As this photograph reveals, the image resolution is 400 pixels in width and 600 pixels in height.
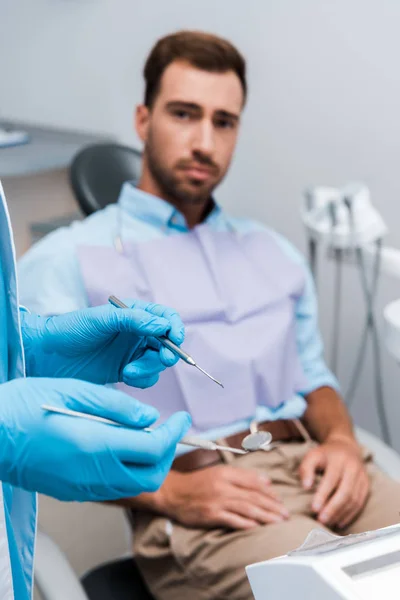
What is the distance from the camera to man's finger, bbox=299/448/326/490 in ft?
3.43

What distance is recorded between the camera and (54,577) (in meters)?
Answer: 0.88

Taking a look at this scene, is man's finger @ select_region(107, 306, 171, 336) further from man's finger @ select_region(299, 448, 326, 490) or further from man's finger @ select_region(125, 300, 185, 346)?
man's finger @ select_region(299, 448, 326, 490)

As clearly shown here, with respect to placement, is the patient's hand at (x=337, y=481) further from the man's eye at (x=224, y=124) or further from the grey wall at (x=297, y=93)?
the man's eye at (x=224, y=124)

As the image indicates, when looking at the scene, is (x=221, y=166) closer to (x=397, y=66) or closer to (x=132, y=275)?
(x=132, y=275)

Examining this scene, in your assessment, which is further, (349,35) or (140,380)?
(349,35)

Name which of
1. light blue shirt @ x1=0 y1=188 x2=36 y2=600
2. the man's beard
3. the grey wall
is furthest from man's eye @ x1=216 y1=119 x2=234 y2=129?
light blue shirt @ x1=0 y1=188 x2=36 y2=600

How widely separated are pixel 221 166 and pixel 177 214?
123mm

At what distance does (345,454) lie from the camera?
1106 mm

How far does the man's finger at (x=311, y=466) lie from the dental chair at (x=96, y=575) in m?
0.14

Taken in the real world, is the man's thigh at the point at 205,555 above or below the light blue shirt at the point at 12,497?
below

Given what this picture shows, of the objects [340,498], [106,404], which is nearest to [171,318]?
[106,404]

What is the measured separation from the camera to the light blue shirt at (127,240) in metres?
1.11

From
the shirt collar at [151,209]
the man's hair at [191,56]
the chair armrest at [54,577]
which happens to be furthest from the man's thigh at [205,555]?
the man's hair at [191,56]

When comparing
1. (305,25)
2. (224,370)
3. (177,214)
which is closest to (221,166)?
(177,214)
